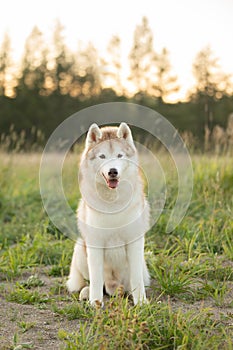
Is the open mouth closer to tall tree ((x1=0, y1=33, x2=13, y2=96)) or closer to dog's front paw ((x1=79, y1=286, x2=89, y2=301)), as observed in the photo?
dog's front paw ((x1=79, y1=286, x2=89, y2=301))

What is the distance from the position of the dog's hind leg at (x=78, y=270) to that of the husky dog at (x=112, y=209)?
7.7 inches

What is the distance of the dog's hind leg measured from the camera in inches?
154

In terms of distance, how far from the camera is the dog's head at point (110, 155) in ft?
11.5

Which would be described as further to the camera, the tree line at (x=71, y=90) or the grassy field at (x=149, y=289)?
the tree line at (x=71, y=90)

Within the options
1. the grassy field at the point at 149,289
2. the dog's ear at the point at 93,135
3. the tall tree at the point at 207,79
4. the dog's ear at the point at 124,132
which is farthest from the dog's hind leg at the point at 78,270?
the tall tree at the point at 207,79

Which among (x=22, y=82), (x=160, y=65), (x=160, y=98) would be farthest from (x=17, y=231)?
(x=22, y=82)

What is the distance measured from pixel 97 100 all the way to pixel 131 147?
63.3ft

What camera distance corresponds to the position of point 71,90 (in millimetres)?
24234

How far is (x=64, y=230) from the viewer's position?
5578 millimetres

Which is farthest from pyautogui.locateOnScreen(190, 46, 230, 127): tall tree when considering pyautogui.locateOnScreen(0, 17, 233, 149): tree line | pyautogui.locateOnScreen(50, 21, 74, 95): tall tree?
pyautogui.locateOnScreen(50, 21, 74, 95): tall tree

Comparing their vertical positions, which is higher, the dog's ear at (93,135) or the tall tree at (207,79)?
the tall tree at (207,79)

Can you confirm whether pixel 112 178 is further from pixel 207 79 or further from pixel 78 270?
pixel 207 79

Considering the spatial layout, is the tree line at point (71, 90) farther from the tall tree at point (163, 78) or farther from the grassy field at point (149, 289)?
the grassy field at point (149, 289)

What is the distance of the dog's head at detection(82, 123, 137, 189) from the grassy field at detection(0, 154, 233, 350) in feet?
2.90
